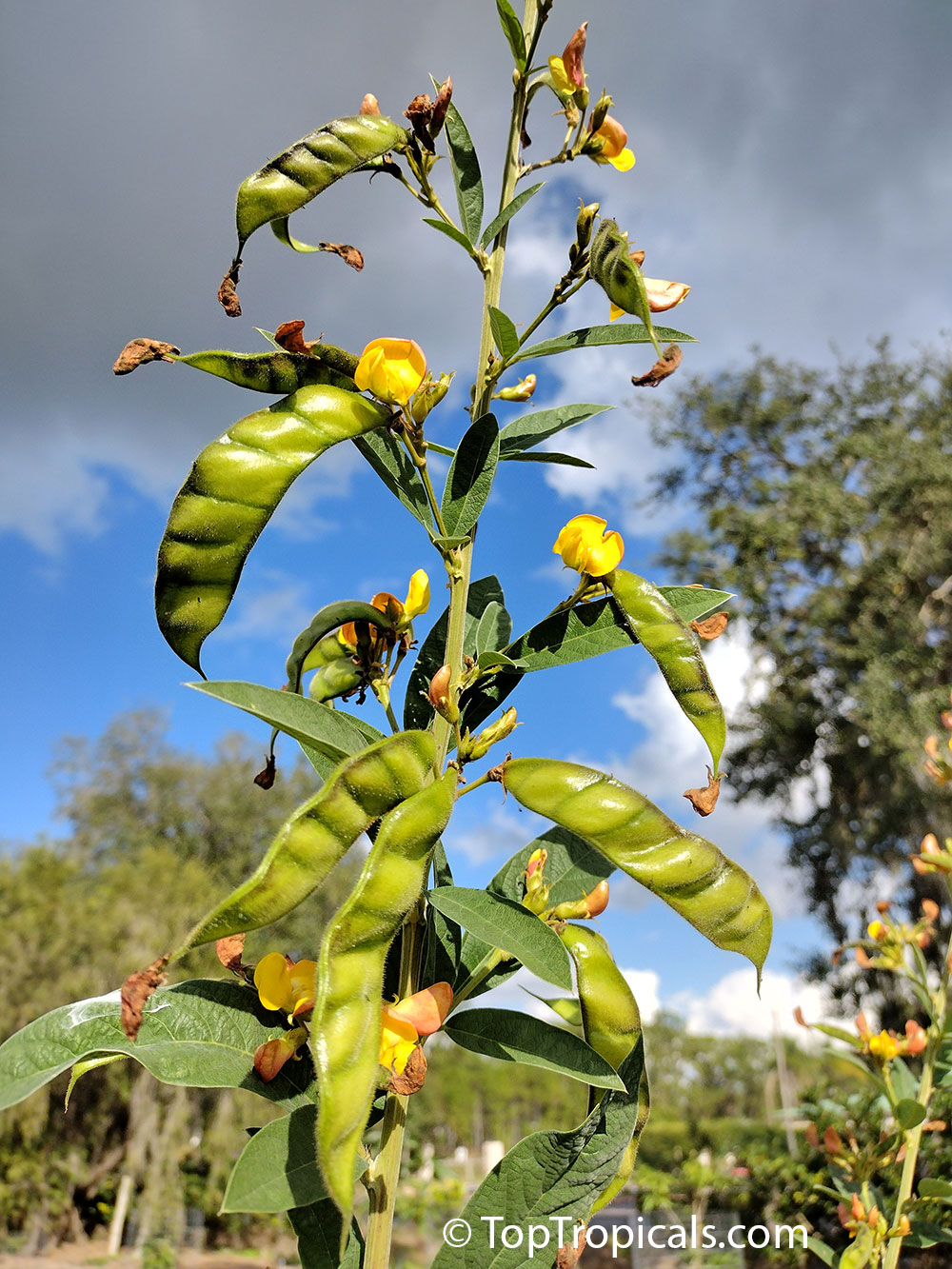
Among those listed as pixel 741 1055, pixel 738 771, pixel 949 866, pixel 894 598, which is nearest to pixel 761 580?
pixel 894 598

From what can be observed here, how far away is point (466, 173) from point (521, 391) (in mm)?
240

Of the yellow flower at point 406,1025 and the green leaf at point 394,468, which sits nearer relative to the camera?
the yellow flower at point 406,1025

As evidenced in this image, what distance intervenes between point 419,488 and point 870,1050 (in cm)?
183

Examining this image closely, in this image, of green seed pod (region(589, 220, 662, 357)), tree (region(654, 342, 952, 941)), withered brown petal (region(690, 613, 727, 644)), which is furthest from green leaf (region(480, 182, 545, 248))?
tree (region(654, 342, 952, 941))

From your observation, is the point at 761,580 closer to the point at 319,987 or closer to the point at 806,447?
the point at 806,447

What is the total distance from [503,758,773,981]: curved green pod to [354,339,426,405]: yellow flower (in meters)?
0.34

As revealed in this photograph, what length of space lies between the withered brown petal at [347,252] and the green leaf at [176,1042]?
26.6 inches

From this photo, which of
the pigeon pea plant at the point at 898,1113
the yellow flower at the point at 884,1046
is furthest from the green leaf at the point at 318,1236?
the yellow flower at the point at 884,1046

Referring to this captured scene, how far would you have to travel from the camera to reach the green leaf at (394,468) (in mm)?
848

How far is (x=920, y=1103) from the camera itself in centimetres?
176

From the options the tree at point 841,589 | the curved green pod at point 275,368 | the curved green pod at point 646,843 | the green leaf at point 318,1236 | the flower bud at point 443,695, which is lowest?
the green leaf at point 318,1236

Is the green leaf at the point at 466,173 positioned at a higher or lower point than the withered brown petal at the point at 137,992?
higher

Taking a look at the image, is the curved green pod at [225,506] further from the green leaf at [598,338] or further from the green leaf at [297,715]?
the green leaf at [598,338]

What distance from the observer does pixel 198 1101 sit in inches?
525
